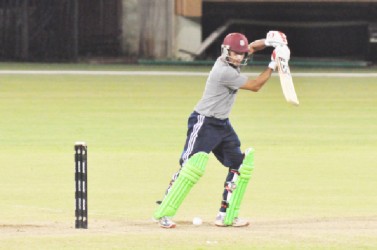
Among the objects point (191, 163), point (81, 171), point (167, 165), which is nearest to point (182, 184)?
point (191, 163)

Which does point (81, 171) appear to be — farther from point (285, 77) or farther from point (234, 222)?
point (285, 77)

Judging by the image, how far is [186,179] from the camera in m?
11.9

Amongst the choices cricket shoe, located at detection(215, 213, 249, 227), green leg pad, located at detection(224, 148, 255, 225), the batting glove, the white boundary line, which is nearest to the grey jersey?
the batting glove

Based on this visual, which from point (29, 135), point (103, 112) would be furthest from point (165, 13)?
point (29, 135)

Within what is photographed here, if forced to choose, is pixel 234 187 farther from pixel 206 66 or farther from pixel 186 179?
pixel 206 66

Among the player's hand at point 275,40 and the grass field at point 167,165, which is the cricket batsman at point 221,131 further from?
the grass field at point 167,165

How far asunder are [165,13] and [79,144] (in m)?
30.1

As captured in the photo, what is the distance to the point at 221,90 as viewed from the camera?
39.7 feet

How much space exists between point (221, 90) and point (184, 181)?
965 mm

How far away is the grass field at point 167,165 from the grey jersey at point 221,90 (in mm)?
1142

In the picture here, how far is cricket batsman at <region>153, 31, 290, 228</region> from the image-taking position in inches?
470

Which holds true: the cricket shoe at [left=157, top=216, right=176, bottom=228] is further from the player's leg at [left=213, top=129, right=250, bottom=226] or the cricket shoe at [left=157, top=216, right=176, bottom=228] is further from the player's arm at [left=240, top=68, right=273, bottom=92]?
the player's arm at [left=240, top=68, right=273, bottom=92]

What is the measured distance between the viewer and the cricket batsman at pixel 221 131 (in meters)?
11.9

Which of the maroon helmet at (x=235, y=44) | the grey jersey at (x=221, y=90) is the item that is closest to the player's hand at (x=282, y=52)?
the maroon helmet at (x=235, y=44)
